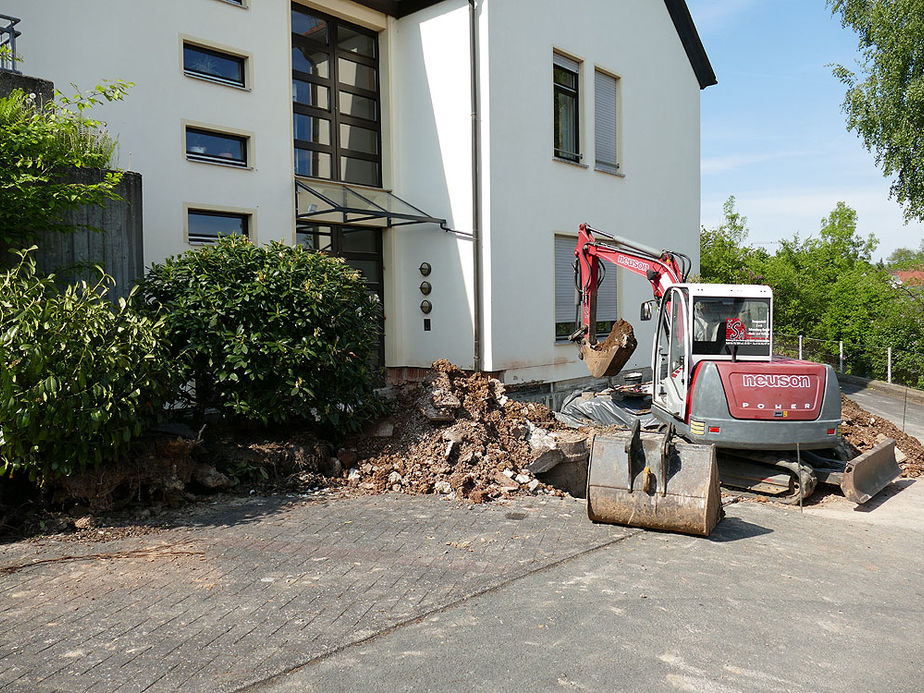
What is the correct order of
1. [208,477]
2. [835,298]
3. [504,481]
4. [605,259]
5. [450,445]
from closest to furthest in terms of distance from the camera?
1. [208,477]
2. [504,481]
3. [450,445]
4. [605,259]
5. [835,298]

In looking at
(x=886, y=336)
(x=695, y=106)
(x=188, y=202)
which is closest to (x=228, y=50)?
(x=188, y=202)

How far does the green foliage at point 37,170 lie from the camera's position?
6.73 m

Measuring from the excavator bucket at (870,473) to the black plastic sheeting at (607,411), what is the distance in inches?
121

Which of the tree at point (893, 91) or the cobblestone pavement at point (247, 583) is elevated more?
the tree at point (893, 91)

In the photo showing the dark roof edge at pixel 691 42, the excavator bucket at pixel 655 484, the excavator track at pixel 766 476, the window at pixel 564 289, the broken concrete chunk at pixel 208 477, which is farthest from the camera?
the dark roof edge at pixel 691 42

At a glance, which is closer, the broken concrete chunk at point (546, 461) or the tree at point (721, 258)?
the broken concrete chunk at point (546, 461)

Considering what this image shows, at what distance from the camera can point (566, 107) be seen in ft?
48.5

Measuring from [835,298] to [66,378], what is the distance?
81.0 ft

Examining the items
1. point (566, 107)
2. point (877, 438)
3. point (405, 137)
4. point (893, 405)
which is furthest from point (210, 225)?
point (893, 405)

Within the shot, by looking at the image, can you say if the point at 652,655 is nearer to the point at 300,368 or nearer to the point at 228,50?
the point at 300,368

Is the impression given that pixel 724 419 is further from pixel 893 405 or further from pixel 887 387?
pixel 887 387

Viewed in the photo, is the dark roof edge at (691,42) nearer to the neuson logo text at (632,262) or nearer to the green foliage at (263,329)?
the neuson logo text at (632,262)

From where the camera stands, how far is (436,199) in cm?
1312

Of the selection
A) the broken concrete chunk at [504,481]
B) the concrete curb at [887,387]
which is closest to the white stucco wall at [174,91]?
the broken concrete chunk at [504,481]
